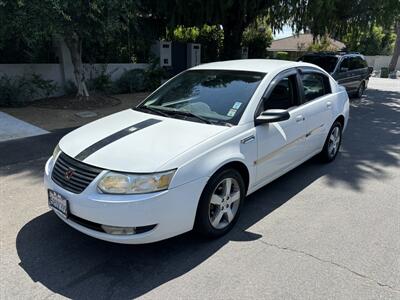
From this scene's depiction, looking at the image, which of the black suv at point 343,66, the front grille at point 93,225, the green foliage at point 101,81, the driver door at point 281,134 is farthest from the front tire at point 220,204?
the green foliage at point 101,81

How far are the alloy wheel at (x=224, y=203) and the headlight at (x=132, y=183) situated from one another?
0.64 m

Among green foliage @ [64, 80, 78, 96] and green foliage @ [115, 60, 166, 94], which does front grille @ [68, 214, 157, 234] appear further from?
green foliage @ [115, 60, 166, 94]

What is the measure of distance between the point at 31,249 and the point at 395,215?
3.84 m

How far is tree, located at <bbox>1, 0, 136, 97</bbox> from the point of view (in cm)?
820

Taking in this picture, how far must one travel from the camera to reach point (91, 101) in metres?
10.7

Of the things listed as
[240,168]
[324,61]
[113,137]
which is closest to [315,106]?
[240,168]

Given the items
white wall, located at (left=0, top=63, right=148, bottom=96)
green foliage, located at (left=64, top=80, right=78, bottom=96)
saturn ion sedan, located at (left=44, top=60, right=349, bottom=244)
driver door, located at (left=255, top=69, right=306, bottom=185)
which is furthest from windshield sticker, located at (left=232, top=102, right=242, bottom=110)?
green foliage, located at (left=64, top=80, right=78, bottom=96)

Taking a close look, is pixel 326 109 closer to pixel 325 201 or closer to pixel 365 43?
pixel 325 201

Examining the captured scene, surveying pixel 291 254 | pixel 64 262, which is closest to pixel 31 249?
pixel 64 262

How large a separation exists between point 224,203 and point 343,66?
10056mm

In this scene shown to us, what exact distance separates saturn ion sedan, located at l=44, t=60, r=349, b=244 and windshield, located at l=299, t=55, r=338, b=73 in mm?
7166

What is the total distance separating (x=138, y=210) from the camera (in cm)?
282

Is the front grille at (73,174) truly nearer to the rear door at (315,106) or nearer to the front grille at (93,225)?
the front grille at (93,225)

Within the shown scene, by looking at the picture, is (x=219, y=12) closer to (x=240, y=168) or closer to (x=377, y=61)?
(x=240, y=168)
